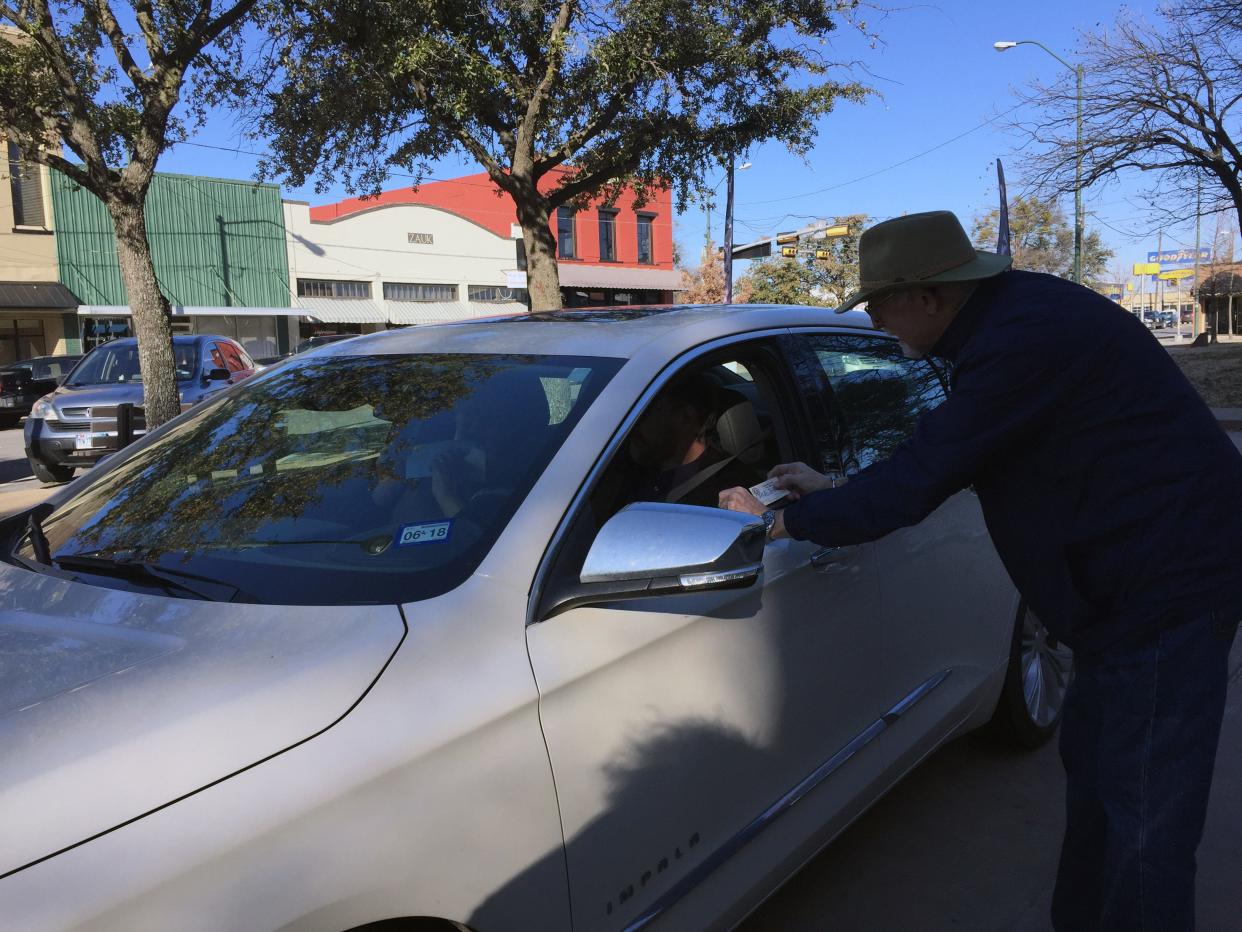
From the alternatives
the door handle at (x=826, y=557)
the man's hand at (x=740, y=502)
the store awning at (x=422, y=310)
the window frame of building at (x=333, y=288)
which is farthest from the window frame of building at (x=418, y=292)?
the man's hand at (x=740, y=502)

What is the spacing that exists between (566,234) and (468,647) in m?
41.6

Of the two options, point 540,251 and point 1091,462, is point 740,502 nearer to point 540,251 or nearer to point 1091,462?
point 1091,462

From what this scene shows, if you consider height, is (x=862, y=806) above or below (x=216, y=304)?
below

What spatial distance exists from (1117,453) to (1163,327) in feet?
271

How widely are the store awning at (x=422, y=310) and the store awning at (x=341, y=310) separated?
0.53m

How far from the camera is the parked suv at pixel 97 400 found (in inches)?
437

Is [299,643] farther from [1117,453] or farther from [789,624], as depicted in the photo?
[1117,453]

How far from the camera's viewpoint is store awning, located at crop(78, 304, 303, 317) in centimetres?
3062

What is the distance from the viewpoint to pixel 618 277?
43438 mm

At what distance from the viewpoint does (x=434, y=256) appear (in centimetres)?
3847

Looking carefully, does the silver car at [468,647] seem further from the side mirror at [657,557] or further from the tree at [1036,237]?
the tree at [1036,237]

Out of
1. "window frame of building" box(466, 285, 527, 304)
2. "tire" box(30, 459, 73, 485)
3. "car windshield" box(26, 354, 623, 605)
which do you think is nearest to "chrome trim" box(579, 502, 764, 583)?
"car windshield" box(26, 354, 623, 605)

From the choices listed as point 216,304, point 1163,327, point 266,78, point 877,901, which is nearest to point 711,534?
point 877,901

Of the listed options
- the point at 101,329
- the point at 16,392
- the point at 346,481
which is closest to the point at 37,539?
the point at 346,481
